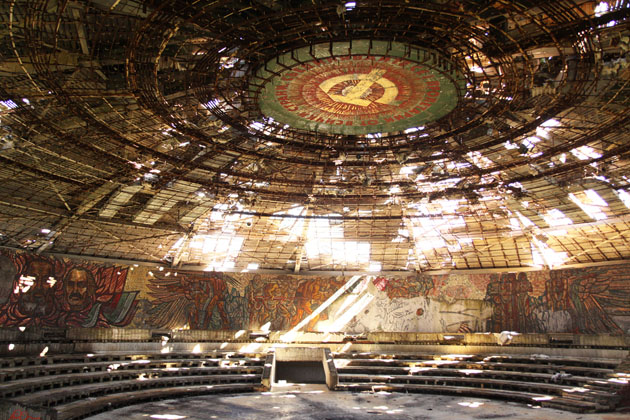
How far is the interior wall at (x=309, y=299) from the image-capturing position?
27.7 metres

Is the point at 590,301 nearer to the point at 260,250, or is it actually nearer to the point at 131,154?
the point at 260,250

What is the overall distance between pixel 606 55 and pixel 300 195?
639 inches

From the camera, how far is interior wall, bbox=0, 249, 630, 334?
27.7 metres

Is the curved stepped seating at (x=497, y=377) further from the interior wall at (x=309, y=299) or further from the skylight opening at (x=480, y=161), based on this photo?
the skylight opening at (x=480, y=161)

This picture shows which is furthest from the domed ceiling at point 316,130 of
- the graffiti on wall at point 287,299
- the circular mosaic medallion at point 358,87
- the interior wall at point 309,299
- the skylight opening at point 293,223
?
the graffiti on wall at point 287,299

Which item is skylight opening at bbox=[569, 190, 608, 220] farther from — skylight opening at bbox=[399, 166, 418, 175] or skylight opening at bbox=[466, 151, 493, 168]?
skylight opening at bbox=[399, 166, 418, 175]

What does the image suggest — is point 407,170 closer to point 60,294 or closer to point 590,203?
point 590,203

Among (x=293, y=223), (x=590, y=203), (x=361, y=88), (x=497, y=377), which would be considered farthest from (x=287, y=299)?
(x=361, y=88)

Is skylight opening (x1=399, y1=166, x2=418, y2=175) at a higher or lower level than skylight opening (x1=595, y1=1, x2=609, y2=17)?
lower

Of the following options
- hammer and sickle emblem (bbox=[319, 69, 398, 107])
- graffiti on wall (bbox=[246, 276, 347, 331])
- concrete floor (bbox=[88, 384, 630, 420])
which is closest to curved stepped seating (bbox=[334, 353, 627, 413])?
concrete floor (bbox=[88, 384, 630, 420])

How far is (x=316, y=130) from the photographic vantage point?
64.4 ft

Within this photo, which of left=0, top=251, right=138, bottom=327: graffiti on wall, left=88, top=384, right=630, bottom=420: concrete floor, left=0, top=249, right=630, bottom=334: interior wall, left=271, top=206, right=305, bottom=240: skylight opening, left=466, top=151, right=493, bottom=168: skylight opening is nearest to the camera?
left=88, top=384, right=630, bottom=420: concrete floor

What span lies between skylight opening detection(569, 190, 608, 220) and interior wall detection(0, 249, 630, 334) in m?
3.58

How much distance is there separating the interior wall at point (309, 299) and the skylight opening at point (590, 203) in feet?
11.8
